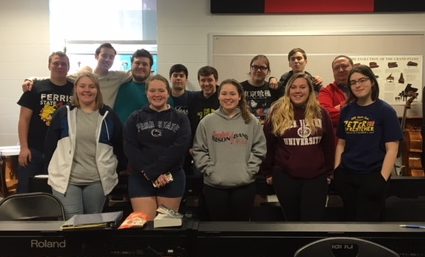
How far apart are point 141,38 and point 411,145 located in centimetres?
348

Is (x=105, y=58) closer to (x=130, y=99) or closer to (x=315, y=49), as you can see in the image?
(x=130, y=99)

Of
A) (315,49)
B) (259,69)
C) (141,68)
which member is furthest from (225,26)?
(141,68)

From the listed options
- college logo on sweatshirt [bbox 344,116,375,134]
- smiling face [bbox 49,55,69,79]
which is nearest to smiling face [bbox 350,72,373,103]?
college logo on sweatshirt [bbox 344,116,375,134]

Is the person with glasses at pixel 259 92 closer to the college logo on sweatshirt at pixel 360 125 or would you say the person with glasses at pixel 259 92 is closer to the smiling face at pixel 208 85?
the smiling face at pixel 208 85

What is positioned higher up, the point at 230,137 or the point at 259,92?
the point at 259,92

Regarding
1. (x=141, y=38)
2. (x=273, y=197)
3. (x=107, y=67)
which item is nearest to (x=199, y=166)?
(x=273, y=197)

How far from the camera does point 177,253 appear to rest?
1.66 metres

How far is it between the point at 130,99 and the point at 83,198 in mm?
1059

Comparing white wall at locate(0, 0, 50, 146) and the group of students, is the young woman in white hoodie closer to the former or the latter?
the group of students

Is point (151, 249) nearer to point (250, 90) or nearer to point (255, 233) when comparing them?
point (255, 233)

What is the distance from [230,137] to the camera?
2791 millimetres

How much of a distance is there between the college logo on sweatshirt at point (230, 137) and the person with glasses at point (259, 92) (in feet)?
2.56

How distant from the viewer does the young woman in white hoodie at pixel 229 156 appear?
2738 millimetres

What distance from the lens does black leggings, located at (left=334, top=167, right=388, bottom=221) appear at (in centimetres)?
260
